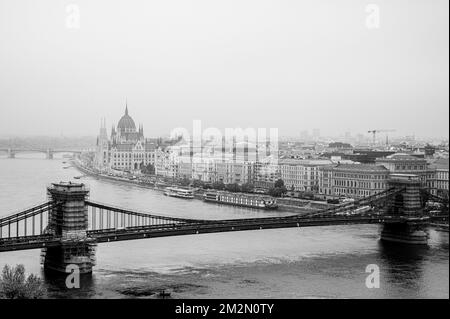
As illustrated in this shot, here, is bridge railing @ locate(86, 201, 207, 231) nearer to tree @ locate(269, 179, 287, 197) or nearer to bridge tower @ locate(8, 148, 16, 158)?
bridge tower @ locate(8, 148, 16, 158)

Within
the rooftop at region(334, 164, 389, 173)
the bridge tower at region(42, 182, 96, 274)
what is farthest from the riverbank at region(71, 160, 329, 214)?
the bridge tower at region(42, 182, 96, 274)

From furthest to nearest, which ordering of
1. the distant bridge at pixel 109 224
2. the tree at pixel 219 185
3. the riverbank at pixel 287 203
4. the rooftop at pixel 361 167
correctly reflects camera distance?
the tree at pixel 219 185 < the rooftop at pixel 361 167 < the riverbank at pixel 287 203 < the distant bridge at pixel 109 224

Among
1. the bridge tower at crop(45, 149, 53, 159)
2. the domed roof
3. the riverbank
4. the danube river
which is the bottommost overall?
the danube river

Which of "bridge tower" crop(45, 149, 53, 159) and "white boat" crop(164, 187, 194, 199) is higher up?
"bridge tower" crop(45, 149, 53, 159)

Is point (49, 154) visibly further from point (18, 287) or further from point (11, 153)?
point (18, 287)

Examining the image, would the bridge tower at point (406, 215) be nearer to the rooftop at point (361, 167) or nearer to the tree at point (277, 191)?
the rooftop at point (361, 167)

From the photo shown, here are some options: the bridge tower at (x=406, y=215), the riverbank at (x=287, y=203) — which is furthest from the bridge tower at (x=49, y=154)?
the bridge tower at (x=406, y=215)

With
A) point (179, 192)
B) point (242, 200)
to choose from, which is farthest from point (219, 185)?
point (242, 200)
